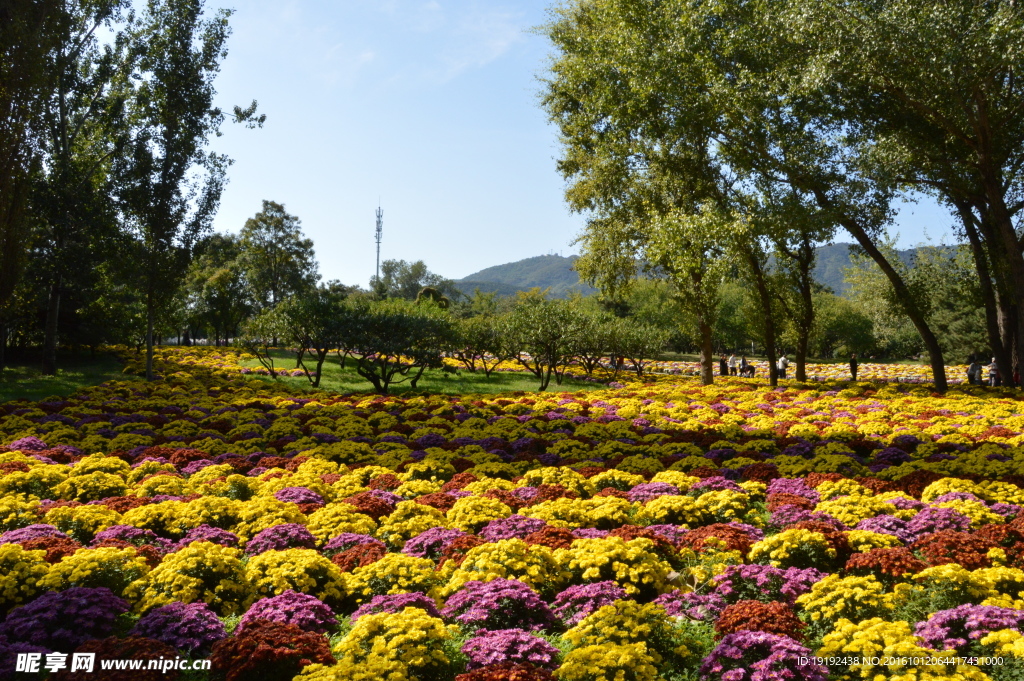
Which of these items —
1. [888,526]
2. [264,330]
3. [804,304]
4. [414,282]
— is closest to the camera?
[888,526]

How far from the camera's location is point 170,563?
21.8 ft

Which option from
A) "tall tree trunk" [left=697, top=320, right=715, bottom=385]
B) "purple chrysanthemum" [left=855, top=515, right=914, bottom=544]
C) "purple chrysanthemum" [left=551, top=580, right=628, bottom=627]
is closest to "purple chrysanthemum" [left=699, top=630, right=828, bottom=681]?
"purple chrysanthemum" [left=551, top=580, right=628, bottom=627]

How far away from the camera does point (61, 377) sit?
27531 millimetres

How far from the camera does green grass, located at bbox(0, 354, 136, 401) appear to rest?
23.0m

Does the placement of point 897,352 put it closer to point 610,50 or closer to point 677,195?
point 677,195

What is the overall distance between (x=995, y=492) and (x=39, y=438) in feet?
56.9

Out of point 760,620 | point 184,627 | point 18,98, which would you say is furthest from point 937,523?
point 18,98

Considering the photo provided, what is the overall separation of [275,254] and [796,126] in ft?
192

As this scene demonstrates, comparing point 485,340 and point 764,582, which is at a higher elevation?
point 485,340

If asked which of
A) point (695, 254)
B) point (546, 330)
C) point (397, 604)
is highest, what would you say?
point (695, 254)

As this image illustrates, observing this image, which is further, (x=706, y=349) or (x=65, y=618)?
(x=706, y=349)

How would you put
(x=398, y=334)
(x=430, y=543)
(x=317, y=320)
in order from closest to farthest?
1. (x=430, y=543)
2. (x=398, y=334)
3. (x=317, y=320)

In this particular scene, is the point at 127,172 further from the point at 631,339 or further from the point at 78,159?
the point at 631,339

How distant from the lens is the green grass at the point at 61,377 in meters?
23.0
